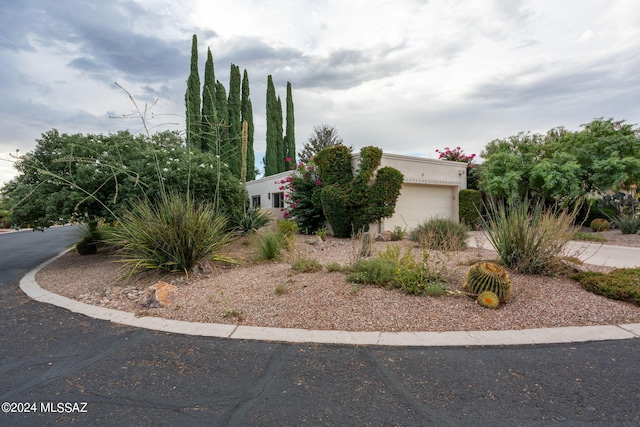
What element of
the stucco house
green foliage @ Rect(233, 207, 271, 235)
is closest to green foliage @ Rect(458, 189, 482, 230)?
the stucco house

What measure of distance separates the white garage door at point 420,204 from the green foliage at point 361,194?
0.97m

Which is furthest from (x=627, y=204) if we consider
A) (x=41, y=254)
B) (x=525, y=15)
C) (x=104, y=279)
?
(x=41, y=254)

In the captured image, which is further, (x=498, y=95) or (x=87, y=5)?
(x=498, y=95)

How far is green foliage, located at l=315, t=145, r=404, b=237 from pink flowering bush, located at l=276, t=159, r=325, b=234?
1.00 metres

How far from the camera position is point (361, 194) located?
1106cm

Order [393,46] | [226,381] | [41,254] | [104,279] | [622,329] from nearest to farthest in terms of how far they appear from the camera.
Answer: [226,381] < [622,329] < [104,279] < [393,46] < [41,254]

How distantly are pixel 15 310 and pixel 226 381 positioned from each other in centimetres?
438

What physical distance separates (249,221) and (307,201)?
2925 mm

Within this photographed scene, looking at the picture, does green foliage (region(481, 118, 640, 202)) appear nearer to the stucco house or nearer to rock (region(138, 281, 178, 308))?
the stucco house

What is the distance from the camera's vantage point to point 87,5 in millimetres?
6605

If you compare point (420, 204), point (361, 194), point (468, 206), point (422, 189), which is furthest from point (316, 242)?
point (468, 206)

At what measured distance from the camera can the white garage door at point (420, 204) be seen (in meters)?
12.5

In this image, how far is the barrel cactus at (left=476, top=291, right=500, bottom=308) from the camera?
4.19 meters

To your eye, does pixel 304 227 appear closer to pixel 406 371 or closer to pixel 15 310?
pixel 15 310
